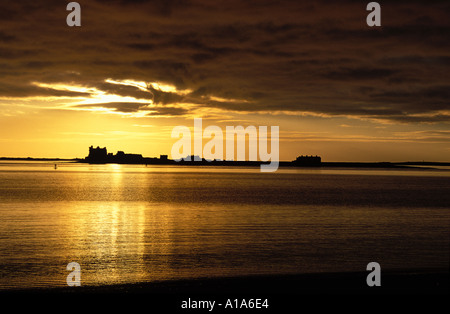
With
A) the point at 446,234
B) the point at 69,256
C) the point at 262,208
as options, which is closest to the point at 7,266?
the point at 69,256

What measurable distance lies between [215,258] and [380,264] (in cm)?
868

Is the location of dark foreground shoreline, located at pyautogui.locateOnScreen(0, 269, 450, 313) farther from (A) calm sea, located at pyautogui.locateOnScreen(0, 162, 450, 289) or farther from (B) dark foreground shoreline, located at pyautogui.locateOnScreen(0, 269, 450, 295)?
(A) calm sea, located at pyautogui.locateOnScreen(0, 162, 450, 289)

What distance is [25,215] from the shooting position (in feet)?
151
